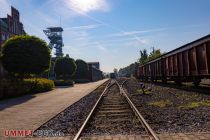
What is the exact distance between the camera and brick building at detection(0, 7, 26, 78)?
6447 cm

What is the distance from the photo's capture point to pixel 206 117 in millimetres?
10719

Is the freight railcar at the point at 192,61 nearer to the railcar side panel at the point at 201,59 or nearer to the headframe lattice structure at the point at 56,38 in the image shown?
the railcar side panel at the point at 201,59

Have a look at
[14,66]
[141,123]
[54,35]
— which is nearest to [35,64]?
[14,66]

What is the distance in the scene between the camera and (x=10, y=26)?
68875 mm

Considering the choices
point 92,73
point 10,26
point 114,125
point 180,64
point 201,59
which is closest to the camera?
point 114,125

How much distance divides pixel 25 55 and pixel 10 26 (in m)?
42.3

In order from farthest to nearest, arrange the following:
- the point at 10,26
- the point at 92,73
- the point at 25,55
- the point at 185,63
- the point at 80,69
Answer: the point at 92,73 → the point at 80,69 → the point at 10,26 → the point at 25,55 → the point at 185,63

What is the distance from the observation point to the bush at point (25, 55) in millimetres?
29266

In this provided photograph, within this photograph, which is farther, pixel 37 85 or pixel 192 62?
pixel 37 85

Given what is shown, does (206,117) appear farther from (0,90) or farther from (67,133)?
(0,90)

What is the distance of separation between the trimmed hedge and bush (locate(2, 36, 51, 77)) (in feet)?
4.69

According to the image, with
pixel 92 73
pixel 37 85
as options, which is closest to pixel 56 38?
pixel 92 73

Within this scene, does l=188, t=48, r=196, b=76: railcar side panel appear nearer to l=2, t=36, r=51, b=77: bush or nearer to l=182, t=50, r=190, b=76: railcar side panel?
l=182, t=50, r=190, b=76: railcar side panel

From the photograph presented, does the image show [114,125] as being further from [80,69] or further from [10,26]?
[80,69]
